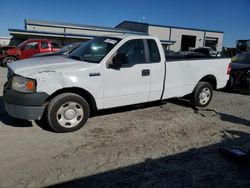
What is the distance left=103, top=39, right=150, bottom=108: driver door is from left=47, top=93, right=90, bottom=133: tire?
0.54 meters

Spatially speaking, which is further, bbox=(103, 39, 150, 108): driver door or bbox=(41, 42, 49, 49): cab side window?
bbox=(41, 42, 49, 49): cab side window

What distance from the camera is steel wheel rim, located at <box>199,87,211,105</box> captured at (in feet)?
21.8

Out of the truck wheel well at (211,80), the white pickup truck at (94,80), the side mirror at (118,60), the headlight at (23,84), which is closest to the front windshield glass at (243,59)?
the truck wheel well at (211,80)

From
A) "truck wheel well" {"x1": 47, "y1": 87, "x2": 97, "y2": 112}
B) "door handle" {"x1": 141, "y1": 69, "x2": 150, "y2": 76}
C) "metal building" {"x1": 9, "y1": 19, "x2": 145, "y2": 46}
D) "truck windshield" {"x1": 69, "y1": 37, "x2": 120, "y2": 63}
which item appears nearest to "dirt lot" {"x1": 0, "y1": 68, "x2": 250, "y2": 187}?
"truck wheel well" {"x1": 47, "y1": 87, "x2": 97, "y2": 112}

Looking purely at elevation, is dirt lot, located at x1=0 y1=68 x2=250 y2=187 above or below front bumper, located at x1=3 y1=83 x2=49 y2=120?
below

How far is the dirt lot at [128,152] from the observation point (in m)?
3.14

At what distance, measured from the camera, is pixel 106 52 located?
16.4 feet

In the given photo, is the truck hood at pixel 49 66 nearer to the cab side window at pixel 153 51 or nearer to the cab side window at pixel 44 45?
the cab side window at pixel 153 51

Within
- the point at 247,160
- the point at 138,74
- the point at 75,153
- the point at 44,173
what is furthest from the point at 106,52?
the point at 247,160

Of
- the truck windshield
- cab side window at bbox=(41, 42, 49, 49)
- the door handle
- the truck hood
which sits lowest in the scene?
the door handle

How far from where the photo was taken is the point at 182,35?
145ft

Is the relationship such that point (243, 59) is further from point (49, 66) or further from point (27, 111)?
point (27, 111)

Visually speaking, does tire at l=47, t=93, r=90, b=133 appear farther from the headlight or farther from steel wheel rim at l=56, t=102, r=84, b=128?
the headlight

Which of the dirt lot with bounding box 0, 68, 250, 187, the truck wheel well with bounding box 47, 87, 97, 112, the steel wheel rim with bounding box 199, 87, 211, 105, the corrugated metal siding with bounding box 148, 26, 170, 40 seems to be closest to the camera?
the dirt lot with bounding box 0, 68, 250, 187
